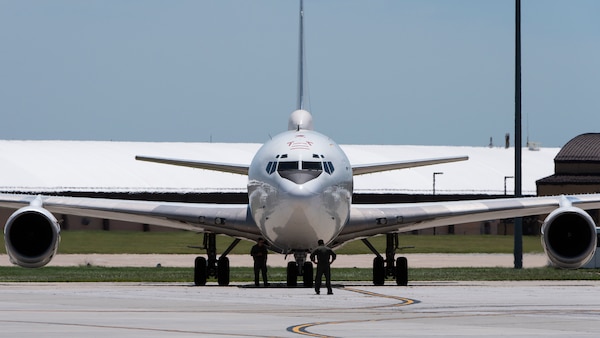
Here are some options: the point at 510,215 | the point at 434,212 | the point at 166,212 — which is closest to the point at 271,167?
the point at 166,212

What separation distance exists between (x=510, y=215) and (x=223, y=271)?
25.6ft

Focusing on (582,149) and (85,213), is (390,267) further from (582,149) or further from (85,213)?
(582,149)

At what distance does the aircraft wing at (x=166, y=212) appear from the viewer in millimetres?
35594

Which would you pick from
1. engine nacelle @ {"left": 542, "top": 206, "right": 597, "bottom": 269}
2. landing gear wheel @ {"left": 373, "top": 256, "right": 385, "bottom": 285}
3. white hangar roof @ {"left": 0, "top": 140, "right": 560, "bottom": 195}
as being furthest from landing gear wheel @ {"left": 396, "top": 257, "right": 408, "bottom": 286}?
white hangar roof @ {"left": 0, "top": 140, "right": 560, "bottom": 195}

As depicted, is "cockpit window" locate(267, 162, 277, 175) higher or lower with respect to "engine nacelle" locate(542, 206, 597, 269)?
higher

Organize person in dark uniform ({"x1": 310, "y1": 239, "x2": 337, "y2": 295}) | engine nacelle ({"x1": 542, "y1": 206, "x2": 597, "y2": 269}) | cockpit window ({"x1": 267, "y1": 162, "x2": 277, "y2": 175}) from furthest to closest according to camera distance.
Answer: engine nacelle ({"x1": 542, "y1": 206, "x2": 597, "y2": 269}), cockpit window ({"x1": 267, "y1": 162, "x2": 277, "y2": 175}), person in dark uniform ({"x1": 310, "y1": 239, "x2": 337, "y2": 295})

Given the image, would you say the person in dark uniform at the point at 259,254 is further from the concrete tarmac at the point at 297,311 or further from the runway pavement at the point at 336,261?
the runway pavement at the point at 336,261

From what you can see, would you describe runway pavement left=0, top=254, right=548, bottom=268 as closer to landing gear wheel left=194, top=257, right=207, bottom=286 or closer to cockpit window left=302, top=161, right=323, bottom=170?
landing gear wheel left=194, top=257, right=207, bottom=286

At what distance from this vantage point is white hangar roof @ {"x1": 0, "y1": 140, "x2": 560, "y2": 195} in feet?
290

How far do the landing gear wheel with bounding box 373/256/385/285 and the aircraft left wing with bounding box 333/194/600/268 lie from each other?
789mm

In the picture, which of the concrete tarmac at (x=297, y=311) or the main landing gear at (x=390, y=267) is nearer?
the concrete tarmac at (x=297, y=311)

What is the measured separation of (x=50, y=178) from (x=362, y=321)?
2674 inches

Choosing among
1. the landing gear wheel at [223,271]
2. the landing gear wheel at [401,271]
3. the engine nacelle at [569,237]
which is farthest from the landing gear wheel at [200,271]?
the engine nacelle at [569,237]

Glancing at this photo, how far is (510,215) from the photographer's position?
124ft
